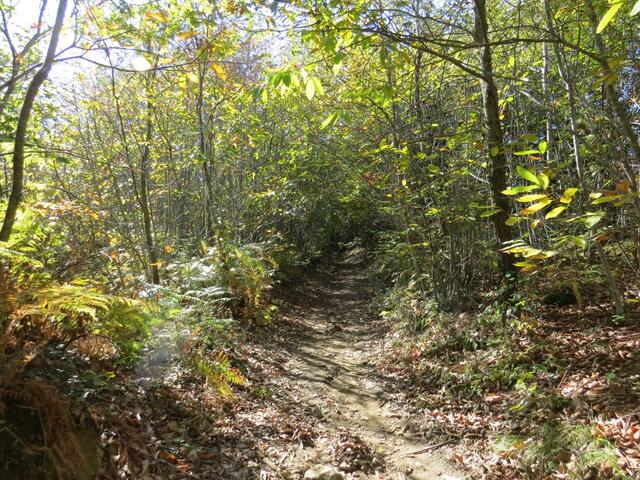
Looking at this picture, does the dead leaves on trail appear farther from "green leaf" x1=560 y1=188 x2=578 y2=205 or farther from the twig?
"green leaf" x1=560 y1=188 x2=578 y2=205

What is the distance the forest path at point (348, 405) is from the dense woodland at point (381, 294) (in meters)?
0.06

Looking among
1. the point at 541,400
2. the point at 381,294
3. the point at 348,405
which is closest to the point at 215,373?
the point at 348,405

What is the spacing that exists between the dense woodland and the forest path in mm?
58

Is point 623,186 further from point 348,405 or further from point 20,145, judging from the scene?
point 20,145

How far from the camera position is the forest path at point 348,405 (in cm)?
383

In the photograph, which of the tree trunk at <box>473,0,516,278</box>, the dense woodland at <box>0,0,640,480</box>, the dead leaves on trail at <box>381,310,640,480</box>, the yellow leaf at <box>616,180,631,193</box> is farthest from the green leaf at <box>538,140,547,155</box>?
the tree trunk at <box>473,0,516,278</box>

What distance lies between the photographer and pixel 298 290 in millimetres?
12641

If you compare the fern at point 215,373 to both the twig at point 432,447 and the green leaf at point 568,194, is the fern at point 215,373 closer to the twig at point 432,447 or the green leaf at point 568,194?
the twig at point 432,447

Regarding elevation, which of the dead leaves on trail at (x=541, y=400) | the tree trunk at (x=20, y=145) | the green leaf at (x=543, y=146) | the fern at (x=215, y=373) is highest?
the tree trunk at (x=20, y=145)

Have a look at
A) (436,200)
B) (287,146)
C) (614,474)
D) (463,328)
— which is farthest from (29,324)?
(287,146)

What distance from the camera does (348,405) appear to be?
516 centimetres

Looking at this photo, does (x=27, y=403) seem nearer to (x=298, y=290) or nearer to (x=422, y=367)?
(x=422, y=367)

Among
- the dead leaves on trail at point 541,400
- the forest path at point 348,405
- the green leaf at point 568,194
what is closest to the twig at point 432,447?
the forest path at point 348,405

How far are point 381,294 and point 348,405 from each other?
589 centimetres
